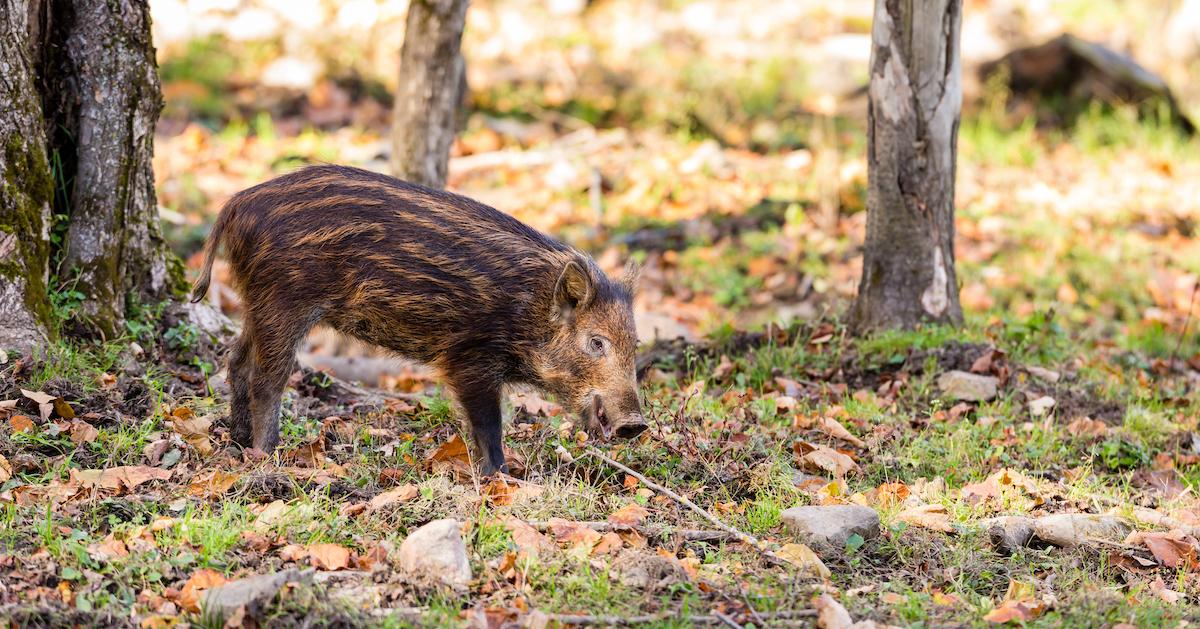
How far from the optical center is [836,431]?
525cm

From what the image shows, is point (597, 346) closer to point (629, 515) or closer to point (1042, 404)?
point (629, 515)

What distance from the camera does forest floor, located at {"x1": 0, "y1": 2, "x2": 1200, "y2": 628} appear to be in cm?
352

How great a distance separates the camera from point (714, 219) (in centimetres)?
935

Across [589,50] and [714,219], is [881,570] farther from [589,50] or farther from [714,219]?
[589,50]

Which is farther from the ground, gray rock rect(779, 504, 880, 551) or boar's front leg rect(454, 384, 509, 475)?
boar's front leg rect(454, 384, 509, 475)

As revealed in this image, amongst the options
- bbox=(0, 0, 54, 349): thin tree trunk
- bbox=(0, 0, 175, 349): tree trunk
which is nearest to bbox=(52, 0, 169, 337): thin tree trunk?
bbox=(0, 0, 175, 349): tree trunk

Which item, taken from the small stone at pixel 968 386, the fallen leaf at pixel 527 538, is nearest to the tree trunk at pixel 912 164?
the small stone at pixel 968 386

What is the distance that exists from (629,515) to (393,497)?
791 millimetres

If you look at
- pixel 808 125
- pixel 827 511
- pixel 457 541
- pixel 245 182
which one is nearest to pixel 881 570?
pixel 827 511

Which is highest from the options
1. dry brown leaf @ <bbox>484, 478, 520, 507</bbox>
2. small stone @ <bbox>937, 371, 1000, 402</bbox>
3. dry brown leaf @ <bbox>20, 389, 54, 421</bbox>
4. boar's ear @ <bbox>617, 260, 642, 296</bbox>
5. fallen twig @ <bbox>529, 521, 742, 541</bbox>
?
boar's ear @ <bbox>617, 260, 642, 296</bbox>

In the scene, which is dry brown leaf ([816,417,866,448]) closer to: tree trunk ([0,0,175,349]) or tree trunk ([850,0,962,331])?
tree trunk ([850,0,962,331])

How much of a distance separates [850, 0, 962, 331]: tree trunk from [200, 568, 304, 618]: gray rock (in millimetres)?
3956

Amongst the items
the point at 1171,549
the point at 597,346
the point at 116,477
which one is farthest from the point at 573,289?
the point at 1171,549

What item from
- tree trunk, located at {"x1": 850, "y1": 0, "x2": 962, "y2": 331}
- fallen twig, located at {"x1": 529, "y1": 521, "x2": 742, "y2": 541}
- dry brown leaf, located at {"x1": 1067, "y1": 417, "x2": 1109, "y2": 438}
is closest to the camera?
fallen twig, located at {"x1": 529, "y1": 521, "x2": 742, "y2": 541}
